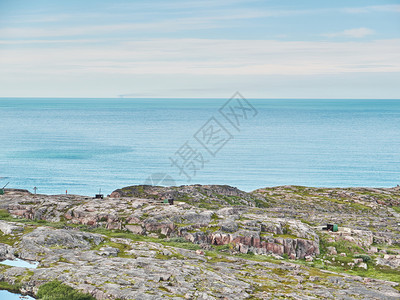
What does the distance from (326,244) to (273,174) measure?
103713mm

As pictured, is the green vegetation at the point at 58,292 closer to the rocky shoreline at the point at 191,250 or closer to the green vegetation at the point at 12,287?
the rocky shoreline at the point at 191,250

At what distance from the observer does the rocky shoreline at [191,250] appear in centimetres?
3228

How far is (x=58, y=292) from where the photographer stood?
30.2m

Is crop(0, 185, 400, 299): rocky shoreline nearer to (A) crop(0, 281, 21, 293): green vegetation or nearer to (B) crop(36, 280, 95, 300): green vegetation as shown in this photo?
(A) crop(0, 281, 21, 293): green vegetation

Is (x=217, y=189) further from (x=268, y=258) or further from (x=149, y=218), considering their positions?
(x=268, y=258)

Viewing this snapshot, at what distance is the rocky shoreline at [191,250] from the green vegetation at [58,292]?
1.97 ft

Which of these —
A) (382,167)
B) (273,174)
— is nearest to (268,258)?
(273,174)

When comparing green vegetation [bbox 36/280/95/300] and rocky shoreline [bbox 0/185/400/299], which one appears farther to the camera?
rocky shoreline [bbox 0/185/400/299]

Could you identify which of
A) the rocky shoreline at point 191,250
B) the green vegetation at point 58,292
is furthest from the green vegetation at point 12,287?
the green vegetation at point 58,292

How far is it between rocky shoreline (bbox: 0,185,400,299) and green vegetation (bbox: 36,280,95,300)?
0.60m

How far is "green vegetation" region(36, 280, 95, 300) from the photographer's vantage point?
29773mm

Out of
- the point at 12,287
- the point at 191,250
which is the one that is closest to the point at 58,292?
the point at 12,287

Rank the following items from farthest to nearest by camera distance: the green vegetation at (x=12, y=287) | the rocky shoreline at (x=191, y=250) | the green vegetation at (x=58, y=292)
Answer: the rocky shoreline at (x=191, y=250) → the green vegetation at (x=12, y=287) → the green vegetation at (x=58, y=292)

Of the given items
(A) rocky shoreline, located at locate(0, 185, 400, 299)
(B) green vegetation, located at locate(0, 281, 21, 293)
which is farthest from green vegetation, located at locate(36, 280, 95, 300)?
(B) green vegetation, located at locate(0, 281, 21, 293)
